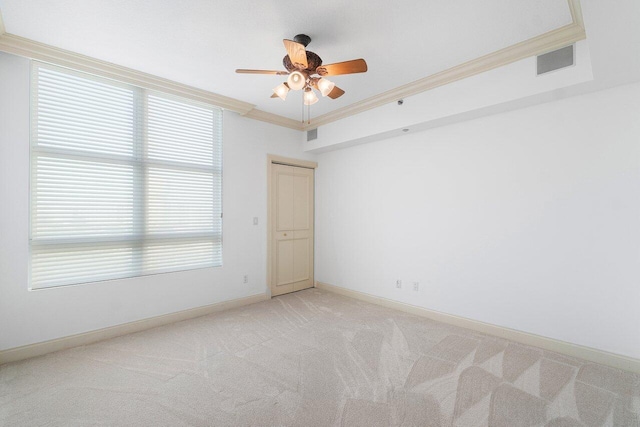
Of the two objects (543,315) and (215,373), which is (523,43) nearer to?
(543,315)

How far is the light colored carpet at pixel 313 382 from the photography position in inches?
76.2

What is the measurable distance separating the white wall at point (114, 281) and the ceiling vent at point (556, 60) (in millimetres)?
3473

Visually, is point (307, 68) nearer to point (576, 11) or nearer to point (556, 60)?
point (576, 11)

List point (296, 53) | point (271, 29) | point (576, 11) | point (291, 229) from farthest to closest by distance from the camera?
point (291, 229) < point (271, 29) < point (296, 53) < point (576, 11)

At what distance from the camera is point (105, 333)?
3090mm

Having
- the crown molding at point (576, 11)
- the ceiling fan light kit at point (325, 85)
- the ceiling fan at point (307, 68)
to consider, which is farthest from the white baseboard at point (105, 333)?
the crown molding at point (576, 11)

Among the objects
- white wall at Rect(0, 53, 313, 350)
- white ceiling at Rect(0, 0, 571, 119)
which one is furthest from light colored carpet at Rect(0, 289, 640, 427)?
white ceiling at Rect(0, 0, 571, 119)

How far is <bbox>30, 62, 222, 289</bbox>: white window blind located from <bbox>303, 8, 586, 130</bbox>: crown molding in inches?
89.5

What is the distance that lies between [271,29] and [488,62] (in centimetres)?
216

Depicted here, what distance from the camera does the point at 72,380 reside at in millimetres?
2348

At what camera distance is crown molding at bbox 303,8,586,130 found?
2418 mm

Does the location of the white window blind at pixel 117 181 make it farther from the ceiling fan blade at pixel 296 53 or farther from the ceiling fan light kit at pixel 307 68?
the ceiling fan blade at pixel 296 53

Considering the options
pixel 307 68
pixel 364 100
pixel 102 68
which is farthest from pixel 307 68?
pixel 102 68

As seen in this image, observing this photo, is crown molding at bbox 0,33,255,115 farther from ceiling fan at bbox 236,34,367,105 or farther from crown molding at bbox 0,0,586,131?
ceiling fan at bbox 236,34,367,105
